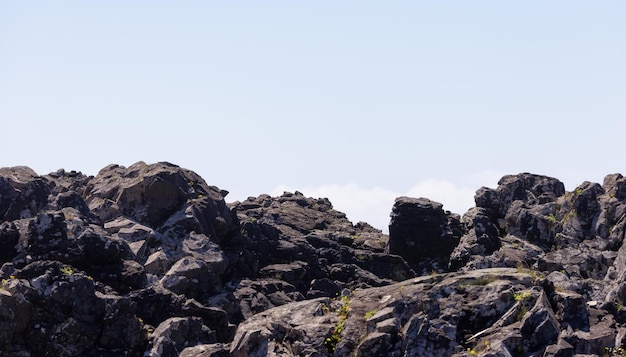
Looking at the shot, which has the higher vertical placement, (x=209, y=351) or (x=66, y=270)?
(x=66, y=270)

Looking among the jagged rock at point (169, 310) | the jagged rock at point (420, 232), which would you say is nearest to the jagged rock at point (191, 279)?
the jagged rock at point (169, 310)

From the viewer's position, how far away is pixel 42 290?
43.7m

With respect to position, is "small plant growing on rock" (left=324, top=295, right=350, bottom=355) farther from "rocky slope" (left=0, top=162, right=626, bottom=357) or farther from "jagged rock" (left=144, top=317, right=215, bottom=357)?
"jagged rock" (left=144, top=317, right=215, bottom=357)

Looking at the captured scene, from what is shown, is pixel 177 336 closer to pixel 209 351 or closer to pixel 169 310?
pixel 209 351

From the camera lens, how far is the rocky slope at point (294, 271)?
116 feet

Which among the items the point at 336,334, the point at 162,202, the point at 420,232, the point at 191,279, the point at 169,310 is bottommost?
the point at 336,334

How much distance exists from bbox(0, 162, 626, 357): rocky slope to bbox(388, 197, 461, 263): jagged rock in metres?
0.14

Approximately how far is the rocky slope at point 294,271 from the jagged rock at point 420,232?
0.14 meters

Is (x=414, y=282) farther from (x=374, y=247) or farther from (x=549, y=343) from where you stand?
(x=374, y=247)

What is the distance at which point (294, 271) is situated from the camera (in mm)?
77875

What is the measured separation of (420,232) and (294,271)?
51.6 feet

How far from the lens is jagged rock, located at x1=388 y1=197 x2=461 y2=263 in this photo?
286 feet

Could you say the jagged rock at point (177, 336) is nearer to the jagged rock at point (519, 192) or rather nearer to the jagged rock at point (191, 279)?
the jagged rock at point (191, 279)

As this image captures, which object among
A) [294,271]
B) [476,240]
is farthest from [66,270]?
[476,240]
